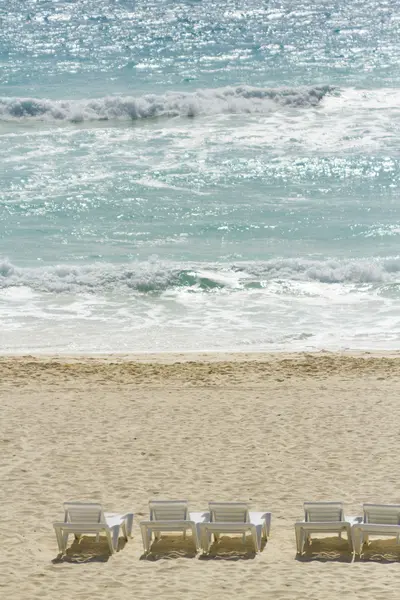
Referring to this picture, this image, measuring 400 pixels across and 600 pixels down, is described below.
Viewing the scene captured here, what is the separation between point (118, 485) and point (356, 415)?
387 centimetres

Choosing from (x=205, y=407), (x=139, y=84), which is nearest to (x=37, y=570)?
(x=205, y=407)

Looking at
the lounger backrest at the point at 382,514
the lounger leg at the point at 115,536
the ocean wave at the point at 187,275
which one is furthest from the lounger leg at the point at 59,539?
the ocean wave at the point at 187,275

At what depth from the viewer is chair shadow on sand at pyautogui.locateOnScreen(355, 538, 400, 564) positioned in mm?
11250

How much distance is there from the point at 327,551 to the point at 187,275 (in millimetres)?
12699

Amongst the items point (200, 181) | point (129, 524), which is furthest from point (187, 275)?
point (129, 524)

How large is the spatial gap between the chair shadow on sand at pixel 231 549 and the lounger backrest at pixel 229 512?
0.24 meters

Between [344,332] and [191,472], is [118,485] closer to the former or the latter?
[191,472]

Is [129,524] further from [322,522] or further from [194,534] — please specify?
[322,522]

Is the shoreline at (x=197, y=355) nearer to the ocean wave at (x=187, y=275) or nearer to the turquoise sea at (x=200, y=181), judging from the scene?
the turquoise sea at (x=200, y=181)

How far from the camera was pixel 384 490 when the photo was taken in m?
13.0

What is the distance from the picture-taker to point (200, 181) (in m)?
30.6

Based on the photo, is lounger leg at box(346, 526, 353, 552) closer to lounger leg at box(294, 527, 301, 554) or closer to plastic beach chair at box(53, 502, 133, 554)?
lounger leg at box(294, 527, 301, 554)

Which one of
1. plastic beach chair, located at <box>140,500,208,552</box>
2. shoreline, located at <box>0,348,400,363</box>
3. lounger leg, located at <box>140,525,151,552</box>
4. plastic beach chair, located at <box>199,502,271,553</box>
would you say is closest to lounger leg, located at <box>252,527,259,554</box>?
plastic beach chair, located at <box>199,502,271,553</box>

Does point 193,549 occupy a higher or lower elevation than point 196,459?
lower
